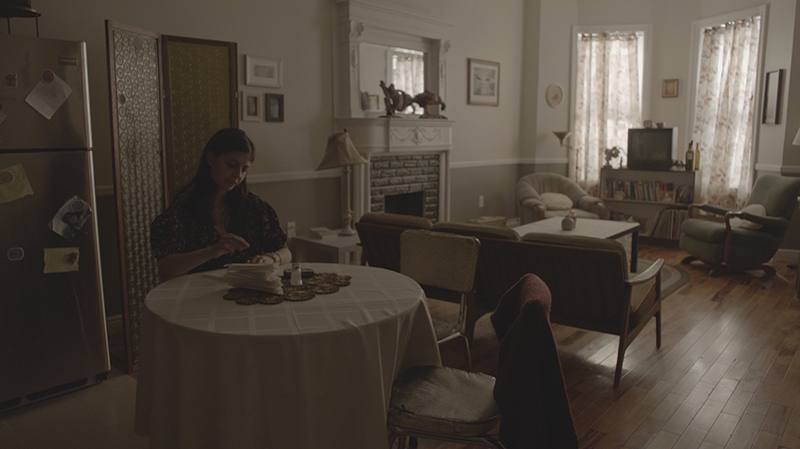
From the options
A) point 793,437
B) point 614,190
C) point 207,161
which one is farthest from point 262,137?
point 614,190

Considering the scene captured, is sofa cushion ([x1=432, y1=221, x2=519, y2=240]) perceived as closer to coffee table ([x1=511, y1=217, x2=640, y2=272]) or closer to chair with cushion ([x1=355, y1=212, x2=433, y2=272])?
chair with cushion ([x1=355, y1=212, x2=433, y2=272])

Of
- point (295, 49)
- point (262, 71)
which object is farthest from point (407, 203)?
point (262, 71)

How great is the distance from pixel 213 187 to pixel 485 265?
5.36 feet

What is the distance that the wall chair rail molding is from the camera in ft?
16.0

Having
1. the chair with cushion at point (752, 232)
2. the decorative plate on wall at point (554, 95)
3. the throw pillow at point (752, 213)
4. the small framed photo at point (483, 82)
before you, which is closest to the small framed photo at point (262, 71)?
the small framed photo at point (483, 82)

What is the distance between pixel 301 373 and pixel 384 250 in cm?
213

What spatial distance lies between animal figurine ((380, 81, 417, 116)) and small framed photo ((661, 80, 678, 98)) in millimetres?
3622

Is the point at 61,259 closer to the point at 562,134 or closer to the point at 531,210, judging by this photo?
the point at 531,210

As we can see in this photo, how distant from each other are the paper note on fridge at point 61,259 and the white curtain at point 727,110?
6393 mm

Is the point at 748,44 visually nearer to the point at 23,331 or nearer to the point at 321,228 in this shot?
the point at 321,228

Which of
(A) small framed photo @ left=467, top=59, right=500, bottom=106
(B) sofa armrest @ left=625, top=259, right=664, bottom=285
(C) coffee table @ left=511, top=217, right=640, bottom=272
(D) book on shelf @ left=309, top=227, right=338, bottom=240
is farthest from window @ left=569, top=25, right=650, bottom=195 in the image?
(B) sofa armrest @ left=625, top=259, right=664, bottom=285

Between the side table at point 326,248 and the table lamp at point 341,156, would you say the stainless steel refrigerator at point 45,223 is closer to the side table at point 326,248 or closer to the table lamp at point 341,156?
the side table at point 326,248

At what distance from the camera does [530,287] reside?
181 cm

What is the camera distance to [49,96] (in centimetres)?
264
